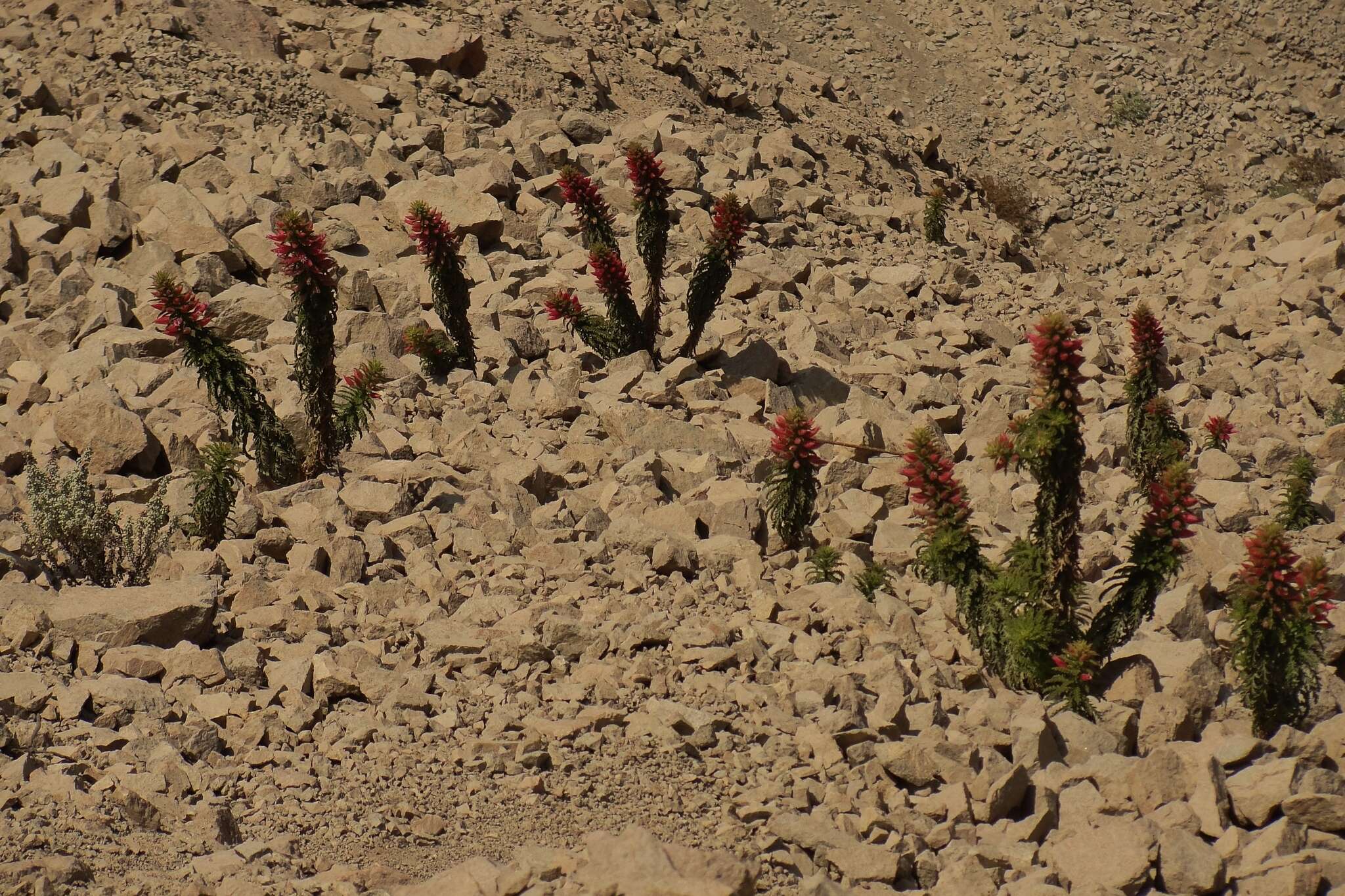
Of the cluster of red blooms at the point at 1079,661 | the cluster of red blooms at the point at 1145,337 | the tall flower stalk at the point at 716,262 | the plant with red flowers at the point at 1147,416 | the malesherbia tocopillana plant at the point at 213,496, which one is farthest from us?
the tall flower stalk at the point at 716,262

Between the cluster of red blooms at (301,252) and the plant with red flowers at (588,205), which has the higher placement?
the plant with red flowers at (588,205)

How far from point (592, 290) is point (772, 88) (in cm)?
863

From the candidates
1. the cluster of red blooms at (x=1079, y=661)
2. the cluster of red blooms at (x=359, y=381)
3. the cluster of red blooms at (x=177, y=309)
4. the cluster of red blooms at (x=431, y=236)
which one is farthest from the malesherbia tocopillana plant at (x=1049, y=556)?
the cluster of red blooms at (x=177, y=309)

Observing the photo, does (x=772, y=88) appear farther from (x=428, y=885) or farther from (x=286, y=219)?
(x=428, y=885)

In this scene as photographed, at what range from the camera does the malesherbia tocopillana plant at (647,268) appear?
1098 centimetres

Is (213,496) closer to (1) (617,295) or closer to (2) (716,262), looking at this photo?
(1) (617,295)

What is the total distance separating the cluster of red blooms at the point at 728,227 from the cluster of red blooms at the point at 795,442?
278cm

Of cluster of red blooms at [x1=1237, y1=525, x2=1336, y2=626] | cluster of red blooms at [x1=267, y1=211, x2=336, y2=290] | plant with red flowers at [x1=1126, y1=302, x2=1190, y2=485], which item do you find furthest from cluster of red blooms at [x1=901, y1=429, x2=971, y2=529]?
cluster of red blooms at [x1=267, y1=211, x2=336, y2=290]

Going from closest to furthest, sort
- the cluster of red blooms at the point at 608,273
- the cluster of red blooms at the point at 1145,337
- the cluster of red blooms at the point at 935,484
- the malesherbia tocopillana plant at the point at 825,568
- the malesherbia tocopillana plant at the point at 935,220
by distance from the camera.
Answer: the cluster of red blooms at the point at 935,484, the malesherbia tocopillana plant at the point at 825,568, the cluster of red blooms at the point at 1145,337, the cluster of red blooms at the point at 608,273, the malesherbia tocopillana plant at the point at 935,220

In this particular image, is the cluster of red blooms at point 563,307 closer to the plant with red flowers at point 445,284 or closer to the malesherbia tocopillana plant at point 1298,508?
the plant with red flowers at point 445,284

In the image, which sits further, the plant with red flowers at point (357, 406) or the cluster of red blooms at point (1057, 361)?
the plant with red flowers at point (357, 406)

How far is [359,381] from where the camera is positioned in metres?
9.92

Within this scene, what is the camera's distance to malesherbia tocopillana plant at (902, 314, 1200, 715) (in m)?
7.09

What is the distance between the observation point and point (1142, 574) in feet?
24.0
